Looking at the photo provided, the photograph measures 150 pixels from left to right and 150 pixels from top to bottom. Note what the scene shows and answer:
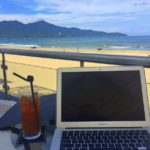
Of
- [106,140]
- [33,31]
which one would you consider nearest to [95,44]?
[106,140]

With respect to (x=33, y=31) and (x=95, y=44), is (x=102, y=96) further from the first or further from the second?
(x=33, y=31)

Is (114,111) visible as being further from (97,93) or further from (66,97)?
(66,97)

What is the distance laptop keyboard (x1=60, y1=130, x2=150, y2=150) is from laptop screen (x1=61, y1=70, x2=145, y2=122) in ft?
A: 0.25

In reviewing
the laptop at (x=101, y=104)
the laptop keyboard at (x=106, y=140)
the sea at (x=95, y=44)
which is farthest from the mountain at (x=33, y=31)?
the laptop keyboard at (x=106, y=140)

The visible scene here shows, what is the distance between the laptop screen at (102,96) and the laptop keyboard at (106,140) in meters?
0.07

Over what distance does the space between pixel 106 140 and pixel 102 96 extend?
218 millimetres

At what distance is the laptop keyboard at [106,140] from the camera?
3.24 ft

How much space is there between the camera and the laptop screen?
1162 mm

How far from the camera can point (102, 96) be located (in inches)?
47.1

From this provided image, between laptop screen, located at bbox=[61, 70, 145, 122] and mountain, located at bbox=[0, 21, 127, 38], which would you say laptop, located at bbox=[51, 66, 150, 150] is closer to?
laptop screen, located at bbox=[61, 70, 145, 122]

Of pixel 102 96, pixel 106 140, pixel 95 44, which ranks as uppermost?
pixel 95 44

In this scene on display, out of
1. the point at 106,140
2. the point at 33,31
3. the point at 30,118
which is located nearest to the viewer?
the point at 106,140

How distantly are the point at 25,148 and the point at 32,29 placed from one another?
84.2m

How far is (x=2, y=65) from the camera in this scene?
2809mm
